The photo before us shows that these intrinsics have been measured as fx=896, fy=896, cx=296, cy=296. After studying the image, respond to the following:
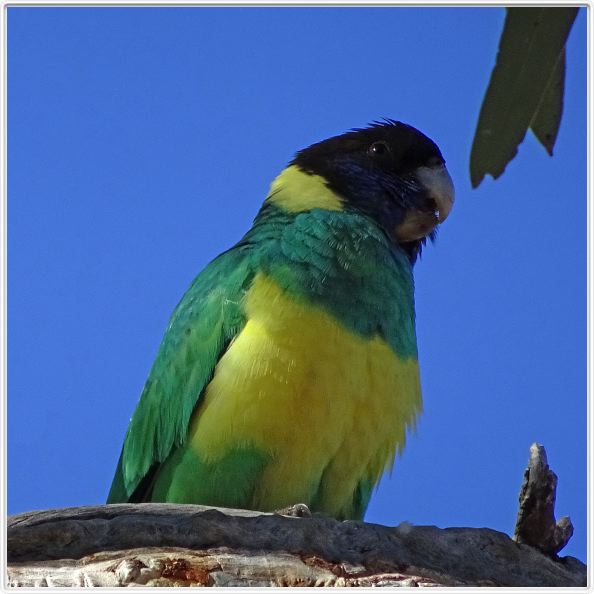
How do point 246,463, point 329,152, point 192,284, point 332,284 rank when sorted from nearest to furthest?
1. point 246,463
2. point 332,284
3. point 192,284
4. point 329,152

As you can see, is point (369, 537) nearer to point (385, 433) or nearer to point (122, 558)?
point (122, 558)

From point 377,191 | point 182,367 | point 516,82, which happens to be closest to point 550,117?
point 516,82

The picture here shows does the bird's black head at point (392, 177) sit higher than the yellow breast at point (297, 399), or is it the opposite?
the bird's black head at point (392, 177)

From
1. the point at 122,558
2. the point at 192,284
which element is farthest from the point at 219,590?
the point at 192,284

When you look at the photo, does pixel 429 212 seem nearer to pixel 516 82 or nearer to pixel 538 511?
pixel 538 511

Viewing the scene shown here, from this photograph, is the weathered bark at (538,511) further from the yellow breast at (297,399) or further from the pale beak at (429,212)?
the pale beak at (429,212)

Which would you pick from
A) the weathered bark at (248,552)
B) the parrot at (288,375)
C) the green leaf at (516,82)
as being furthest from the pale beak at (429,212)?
the green leaf at (516,82)

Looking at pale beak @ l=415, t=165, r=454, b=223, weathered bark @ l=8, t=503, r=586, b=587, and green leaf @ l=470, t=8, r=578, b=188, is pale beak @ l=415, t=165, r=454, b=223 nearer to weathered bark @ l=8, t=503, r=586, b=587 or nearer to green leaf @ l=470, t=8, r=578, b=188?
weathered bark @ l=8, t=503, r=586, b=587
